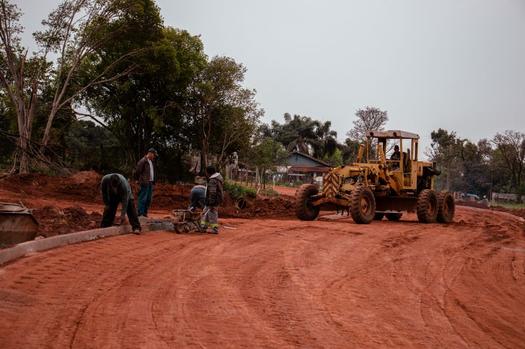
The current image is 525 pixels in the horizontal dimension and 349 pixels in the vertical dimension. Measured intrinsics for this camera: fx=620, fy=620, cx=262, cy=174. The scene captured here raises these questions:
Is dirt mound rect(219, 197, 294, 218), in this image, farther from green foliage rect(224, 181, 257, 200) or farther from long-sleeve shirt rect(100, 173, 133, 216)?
long-sleeve shirt rect(100, 173, 133, 216)

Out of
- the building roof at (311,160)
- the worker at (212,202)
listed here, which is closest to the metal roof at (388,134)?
the worker at (212,202)

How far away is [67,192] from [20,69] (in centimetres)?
→ 598

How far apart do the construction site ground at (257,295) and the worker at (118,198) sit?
0.73 m

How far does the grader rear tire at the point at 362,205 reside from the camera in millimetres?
17594

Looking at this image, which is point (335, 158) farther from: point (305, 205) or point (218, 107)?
point (305, 205)

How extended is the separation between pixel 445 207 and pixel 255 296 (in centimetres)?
1567

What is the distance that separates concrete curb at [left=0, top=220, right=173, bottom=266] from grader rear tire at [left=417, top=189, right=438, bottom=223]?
928 cm

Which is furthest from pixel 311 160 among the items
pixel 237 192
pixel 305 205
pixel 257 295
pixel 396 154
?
pixel 257 295

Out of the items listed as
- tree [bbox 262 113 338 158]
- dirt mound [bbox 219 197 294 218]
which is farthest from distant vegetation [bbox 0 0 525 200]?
tree [bbox 262 113 338 158]

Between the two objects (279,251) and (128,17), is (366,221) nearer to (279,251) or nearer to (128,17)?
(279,251)

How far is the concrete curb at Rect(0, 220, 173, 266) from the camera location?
8.55m

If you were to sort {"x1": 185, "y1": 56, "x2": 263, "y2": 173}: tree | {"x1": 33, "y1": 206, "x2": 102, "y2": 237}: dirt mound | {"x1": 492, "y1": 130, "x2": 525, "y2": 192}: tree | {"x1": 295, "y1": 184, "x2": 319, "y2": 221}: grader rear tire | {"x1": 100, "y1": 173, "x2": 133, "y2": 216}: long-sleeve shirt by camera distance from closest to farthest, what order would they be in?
1. {"x1": 100, "y1": 173, "x2": 133, "y2": 216}: long-sleeve shirt
2. {"x1": 33, "y1": 206, "x2": 102, "y2": 237}: dirt mound
3. {"x1": 295, "y1": 184, "x2": 319, "y2": 221}: grader rear tire
4. {"x1": 185, "y1": 56, "x2": 263, "y2": 173}: tree
5. {"x1": 492, "y1": 130, "x2": 525, "y2": 192}: tree

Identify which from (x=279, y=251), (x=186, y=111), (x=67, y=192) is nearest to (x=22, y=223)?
(x=279, y=251)

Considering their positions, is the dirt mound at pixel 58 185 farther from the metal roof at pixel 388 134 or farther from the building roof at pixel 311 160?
the building roof at pixel 311 160
